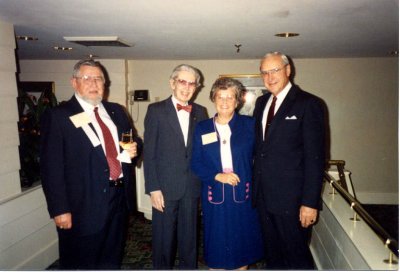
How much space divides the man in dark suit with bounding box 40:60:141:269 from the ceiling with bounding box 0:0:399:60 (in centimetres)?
53

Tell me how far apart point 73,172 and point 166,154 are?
635 mm

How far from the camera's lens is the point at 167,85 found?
5879mm

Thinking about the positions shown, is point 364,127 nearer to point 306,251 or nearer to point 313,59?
point 313,59

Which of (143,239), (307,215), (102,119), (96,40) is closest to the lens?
(307,215)

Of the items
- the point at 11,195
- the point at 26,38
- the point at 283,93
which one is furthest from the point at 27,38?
the point at 283,93

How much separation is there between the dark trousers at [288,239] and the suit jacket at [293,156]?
0.07m

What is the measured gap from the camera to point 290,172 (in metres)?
2.04

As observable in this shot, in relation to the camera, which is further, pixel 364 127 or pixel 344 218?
pixel 364 127

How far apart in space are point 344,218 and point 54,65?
542 centimetres

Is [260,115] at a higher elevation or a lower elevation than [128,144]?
higher

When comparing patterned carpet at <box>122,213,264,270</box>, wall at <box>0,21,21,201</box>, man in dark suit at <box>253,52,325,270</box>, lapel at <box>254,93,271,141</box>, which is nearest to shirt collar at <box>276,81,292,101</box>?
man in dark suit at <box>253,52,325,270</box>

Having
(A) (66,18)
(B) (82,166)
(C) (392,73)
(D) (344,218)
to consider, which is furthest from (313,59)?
(B) (82,166)

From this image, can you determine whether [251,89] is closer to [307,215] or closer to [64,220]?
[307,215]

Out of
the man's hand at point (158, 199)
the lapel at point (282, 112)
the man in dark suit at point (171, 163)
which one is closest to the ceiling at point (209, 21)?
the man in dark suit at point (171, 163)
